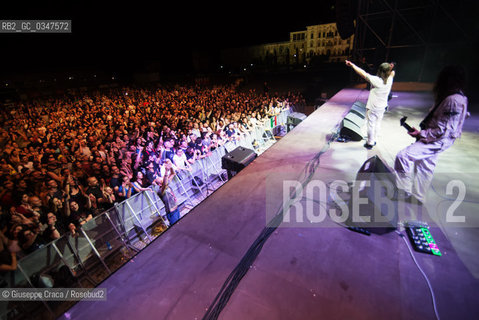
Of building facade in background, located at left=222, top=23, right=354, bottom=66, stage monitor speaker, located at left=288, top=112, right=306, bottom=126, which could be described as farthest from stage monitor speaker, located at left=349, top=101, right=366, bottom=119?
building facade in background, located at left=222, top=23, right=354, bottom=66

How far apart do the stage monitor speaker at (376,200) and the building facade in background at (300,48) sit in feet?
177

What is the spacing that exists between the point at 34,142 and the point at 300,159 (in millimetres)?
9941

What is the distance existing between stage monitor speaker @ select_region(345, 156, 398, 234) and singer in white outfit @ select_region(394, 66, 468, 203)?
530 millimetres

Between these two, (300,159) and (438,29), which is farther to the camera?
(438,29)

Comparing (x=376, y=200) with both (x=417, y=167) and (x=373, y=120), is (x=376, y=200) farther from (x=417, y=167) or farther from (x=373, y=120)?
(x=373, y=120)

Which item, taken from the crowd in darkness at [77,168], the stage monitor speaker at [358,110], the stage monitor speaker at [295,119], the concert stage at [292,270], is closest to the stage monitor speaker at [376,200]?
the concert stage at [292,270]

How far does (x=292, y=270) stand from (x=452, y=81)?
2.70 meters

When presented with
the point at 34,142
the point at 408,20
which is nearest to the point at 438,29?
the point at 408,20

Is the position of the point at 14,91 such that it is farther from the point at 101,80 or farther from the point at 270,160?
the point at 270,160

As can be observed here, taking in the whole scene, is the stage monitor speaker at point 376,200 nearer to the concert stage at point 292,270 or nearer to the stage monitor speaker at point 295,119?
the concert stage at point 292,270

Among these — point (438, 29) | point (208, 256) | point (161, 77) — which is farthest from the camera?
point (161, 77)

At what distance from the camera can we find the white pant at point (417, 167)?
255 centimetres

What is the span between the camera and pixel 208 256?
2162 mm

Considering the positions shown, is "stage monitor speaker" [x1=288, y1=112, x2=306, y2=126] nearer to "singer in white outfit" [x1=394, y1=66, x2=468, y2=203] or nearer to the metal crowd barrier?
the metal crowd barrier
